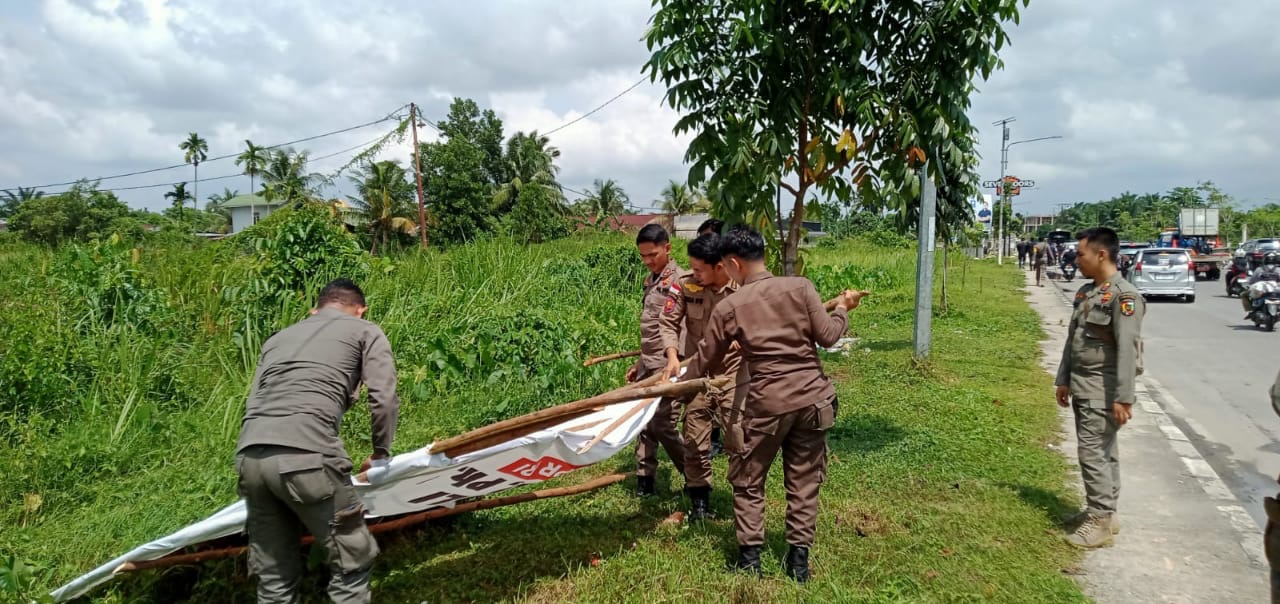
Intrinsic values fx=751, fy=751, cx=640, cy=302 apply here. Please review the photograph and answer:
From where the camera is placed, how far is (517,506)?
186 inches

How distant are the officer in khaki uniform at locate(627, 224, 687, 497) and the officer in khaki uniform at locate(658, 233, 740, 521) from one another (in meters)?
0.11

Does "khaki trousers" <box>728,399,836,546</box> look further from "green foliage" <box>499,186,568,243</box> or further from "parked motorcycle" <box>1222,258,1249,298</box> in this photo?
"green foliage" <box>499,186,568,243</box>

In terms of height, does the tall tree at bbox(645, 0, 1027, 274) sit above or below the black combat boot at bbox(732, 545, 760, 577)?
above

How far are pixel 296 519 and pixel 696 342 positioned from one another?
2420mm

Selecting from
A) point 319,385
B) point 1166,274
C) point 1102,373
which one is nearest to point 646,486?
point 319,385

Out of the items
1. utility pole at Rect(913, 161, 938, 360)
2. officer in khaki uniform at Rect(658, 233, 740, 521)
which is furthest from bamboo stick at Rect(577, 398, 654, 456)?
utility pole at Rect(913, 161, 938, 360)

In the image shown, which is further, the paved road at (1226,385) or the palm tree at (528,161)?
the palm tree at (528,161)

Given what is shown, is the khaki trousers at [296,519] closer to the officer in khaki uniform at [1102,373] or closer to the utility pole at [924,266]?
the officer in khaki uniform at [1102,373]

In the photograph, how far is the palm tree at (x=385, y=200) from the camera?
3212cm

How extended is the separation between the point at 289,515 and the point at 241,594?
0.84 meters

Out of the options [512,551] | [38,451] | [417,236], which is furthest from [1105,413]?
[417,236]

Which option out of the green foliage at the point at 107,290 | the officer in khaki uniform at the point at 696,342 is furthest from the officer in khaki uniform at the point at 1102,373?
the green foliage at the point at 107,290

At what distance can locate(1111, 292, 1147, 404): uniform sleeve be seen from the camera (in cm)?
402

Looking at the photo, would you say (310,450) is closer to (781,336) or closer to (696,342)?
(781,336)
